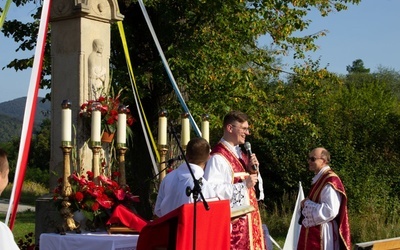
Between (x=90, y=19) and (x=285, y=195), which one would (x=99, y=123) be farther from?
(x=285, y=195)

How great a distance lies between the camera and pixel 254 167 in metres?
6.91

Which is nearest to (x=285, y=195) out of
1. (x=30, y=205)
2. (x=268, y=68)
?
(x=268, y=68)

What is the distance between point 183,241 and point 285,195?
48.2ft

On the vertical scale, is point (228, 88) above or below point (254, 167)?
above

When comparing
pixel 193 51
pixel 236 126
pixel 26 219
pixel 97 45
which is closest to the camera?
pixel 236 126

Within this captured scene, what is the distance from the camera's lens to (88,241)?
655 cm

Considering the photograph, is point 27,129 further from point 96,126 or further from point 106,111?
point 106,111

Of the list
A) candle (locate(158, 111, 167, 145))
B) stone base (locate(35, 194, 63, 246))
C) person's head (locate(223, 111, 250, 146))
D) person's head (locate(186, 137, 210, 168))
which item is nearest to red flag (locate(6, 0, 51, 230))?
stone base (locate(35, 194, 63, 246))

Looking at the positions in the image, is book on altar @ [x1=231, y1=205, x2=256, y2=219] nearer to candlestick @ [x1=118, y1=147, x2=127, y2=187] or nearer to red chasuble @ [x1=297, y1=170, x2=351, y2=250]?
candlestick @ [x1=118, y1=147, x2=127, y2=187]

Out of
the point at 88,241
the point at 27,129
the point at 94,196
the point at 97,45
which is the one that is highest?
the point at 97,45

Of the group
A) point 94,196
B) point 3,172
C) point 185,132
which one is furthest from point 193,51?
point 3,172

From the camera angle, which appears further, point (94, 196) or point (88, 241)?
point (94, 196)

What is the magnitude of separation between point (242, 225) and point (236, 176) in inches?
20.3

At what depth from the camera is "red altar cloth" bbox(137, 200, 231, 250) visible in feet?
17.6
